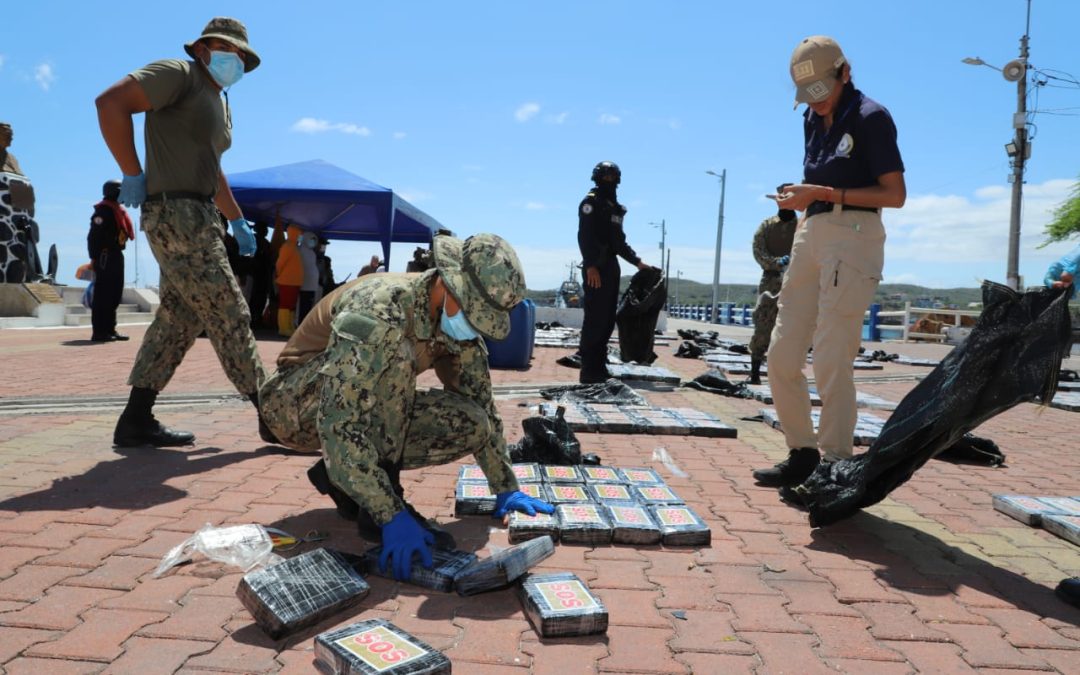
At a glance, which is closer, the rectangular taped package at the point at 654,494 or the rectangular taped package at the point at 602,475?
the rectangular taped package at the point at 654,494

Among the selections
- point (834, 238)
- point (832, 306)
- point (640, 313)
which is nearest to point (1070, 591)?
point (832, 306)

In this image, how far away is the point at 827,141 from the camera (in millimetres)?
3275

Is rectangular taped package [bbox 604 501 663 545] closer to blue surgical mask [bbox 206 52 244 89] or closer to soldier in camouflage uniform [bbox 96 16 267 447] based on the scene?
soldier in camouflage uniform [bbox 96 16 267 447]

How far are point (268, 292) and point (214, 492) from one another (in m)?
10.1

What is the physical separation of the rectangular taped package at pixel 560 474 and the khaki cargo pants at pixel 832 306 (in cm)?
101

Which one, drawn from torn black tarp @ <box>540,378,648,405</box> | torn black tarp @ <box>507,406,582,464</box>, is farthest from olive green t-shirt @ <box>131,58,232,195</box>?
torn black tarp @ <box>540,378,648,405</box>

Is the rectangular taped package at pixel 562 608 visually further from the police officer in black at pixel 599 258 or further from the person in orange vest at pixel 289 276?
the person in orange vest at pixel 289 276

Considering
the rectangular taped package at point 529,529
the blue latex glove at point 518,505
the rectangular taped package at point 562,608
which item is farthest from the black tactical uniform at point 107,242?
the rectangular taped package at point 562,608

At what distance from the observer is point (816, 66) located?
315 cm

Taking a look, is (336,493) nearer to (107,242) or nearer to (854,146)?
(854,146)

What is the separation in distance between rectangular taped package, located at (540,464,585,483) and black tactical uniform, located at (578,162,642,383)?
3.33 m

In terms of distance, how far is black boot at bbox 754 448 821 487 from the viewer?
3451mm

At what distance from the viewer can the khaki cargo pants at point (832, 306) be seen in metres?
3.06

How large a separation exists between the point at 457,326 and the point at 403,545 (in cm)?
68
